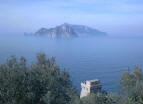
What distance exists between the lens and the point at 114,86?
28.9m

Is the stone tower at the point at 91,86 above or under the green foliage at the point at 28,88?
under

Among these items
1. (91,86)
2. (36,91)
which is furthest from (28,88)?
(91,86)

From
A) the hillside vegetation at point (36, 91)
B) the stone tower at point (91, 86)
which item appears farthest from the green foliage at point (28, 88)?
the stone tower at point (91, 86)

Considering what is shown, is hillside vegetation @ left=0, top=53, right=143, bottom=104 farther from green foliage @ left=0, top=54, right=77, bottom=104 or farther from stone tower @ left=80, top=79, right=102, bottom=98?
stone tower @ left=80, top=79, right=102, bottom=98

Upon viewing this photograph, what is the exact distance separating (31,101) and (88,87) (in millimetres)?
13774

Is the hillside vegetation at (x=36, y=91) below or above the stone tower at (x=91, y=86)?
above

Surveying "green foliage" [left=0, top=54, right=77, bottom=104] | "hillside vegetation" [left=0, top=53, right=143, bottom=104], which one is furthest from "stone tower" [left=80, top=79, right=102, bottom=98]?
"green foliage" [left=0, top=54, right=77, bottom=104]

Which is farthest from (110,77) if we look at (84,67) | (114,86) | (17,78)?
(17,78)

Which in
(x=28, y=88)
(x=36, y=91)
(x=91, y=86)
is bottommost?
(x=91, y=86)

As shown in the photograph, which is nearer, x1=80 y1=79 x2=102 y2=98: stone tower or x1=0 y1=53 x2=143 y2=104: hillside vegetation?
x1=0 y1=53 x2=143 y2=104: hillside vegetation

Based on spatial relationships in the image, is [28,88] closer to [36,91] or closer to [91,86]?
[36,91]

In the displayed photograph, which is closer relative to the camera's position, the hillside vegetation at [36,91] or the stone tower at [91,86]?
the hillside vegetation at [36,91]

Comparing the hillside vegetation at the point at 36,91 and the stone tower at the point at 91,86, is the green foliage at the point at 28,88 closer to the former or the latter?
the hillside vegetation at the point at 36,91

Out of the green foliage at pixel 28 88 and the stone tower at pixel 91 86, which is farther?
the stone tower at pixel 91 86
